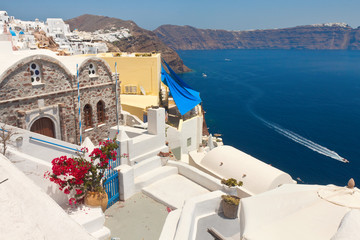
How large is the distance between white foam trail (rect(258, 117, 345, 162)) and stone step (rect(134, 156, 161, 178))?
35.1 m

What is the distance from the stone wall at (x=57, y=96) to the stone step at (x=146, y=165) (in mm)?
5230

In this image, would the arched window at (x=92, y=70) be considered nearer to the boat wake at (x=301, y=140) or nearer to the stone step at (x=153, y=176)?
the stone step at (x=153, y=176)

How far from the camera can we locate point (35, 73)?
1344 centimetres

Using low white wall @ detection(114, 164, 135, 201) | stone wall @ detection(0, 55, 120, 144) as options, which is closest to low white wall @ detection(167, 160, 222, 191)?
low white wall @ detection(114, 164, 135, 201)

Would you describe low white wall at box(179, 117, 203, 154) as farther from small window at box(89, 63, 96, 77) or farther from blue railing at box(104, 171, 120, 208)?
blue railing at box(104, 171, 120, 208)

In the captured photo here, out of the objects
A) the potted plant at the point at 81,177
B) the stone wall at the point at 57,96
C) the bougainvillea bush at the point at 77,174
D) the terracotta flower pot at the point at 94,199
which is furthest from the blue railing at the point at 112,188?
the stone wall at the point at 57,96

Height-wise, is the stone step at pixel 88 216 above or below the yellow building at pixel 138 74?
below

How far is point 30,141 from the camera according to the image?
345 inches

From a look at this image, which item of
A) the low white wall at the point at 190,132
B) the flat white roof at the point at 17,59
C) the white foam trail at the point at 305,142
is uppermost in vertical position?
the flat white roof at the point at 17,59

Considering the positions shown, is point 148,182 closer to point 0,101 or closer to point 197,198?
point 197,198

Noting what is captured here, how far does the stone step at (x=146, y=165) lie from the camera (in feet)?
38.7

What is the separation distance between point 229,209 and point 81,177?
4.91 metres

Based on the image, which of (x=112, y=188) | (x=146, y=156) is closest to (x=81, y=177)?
(x=112, y=188)

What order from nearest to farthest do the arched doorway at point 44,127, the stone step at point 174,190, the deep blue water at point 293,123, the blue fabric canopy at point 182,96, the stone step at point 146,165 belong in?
1. the stone step at point 174,190
2. the stone step at point 146,165
3. the arched doorway at point 44,127
4. the blue fabric canopy at point 182,96
5. the deep blue water at point 293,123
